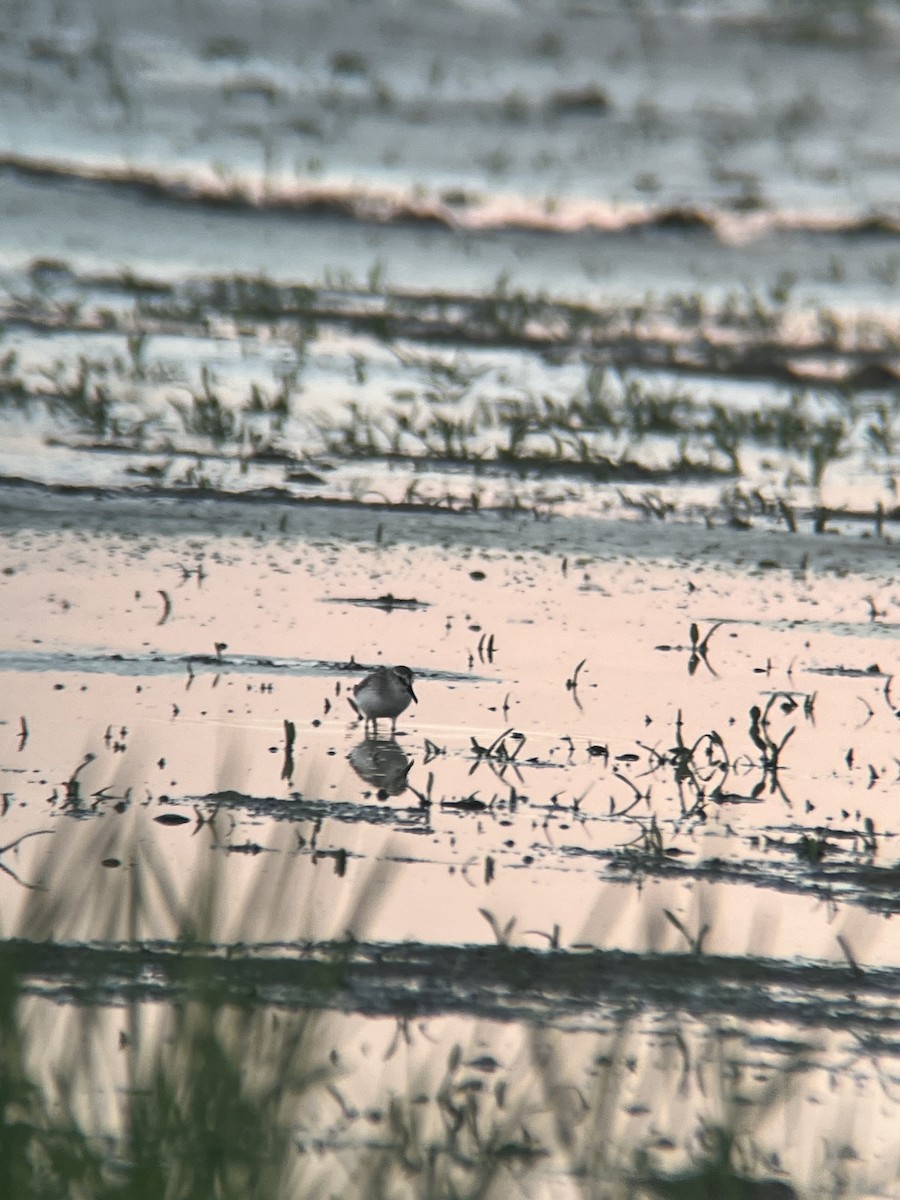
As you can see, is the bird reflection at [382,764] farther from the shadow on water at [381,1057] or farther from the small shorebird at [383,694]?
the shadow on water at [381,1057]

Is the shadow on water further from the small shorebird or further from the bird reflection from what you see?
the small shorebird

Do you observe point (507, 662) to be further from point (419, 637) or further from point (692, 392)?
point (692, 392)

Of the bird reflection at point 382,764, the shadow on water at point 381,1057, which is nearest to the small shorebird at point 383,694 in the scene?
the bird reflection at point 382,764

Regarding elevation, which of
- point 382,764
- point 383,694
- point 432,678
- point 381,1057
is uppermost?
point 432,678

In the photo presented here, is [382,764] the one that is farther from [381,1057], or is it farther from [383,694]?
[381,1057]

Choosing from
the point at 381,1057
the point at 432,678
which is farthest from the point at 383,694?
the point at 381,1057
